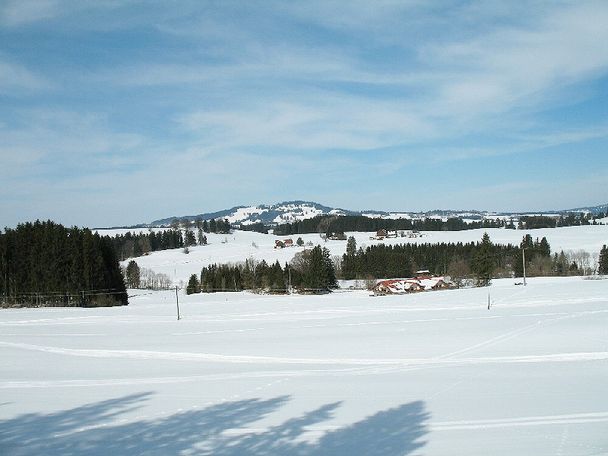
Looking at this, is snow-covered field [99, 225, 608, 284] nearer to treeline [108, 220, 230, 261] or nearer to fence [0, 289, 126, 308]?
treeline [108, 220, 230, 261]

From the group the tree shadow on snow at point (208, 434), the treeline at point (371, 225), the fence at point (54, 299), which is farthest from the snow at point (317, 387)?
the treeline at point (371, 225)

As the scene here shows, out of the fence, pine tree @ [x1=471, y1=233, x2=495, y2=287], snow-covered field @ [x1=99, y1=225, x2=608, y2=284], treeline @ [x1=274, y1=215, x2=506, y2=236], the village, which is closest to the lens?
the fence

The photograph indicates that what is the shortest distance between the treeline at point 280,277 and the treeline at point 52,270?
24.6 metres

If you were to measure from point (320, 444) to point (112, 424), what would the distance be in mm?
4197

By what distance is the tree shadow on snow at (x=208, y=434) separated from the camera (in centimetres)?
828

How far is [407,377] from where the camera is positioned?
1305 cm

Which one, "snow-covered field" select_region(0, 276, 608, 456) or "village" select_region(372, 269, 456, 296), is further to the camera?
"village" select_region(372, 269, 456, 296)

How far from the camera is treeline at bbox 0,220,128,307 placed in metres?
46.5

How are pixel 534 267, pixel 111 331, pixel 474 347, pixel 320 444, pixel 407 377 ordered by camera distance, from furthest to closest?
1. pixel 534 267
2. pixel 111 331
3. pixel 474 347
4. pixel 407 377
5. pixel 320 444

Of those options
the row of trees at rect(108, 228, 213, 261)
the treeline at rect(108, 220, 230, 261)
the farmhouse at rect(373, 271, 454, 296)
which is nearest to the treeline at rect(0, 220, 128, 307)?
the farmhouse at rect(373, 271, 454, 296)

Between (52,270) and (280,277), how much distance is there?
1307 inches

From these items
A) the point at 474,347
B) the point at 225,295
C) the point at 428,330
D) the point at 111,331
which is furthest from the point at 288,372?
the point at 225,295

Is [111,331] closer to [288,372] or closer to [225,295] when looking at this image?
[288,372]

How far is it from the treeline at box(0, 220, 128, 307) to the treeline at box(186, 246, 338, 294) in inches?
970
